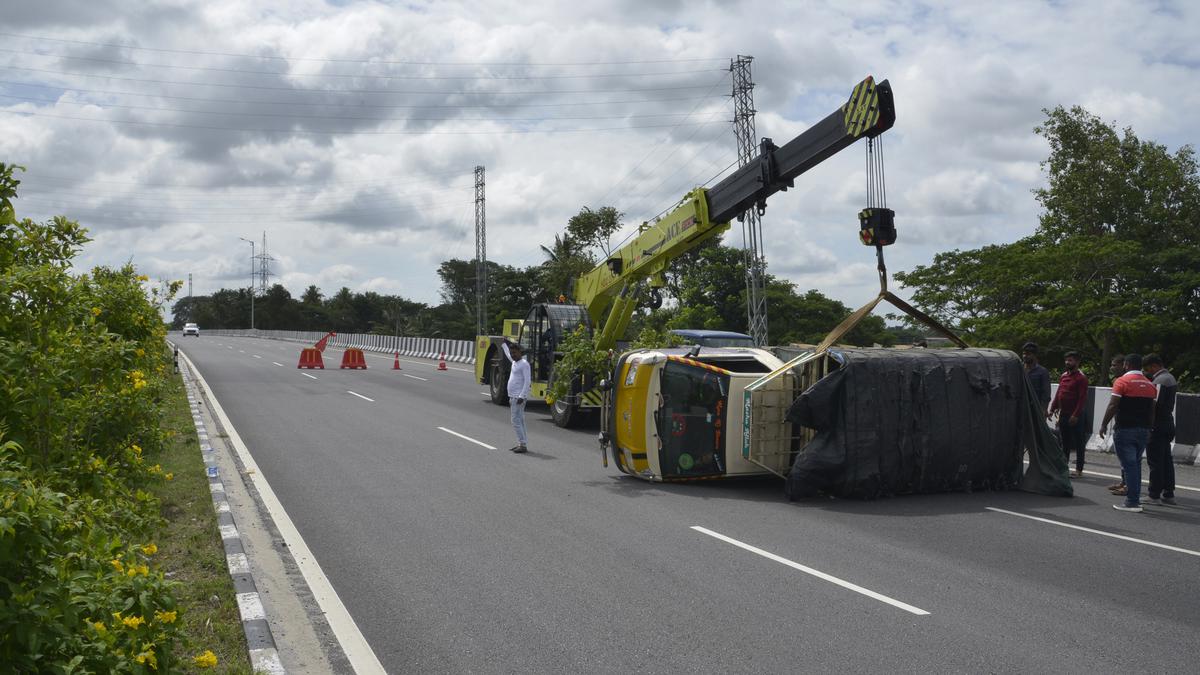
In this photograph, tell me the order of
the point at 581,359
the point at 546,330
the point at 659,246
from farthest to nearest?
the point at 546,330 → the point at 659,246 → the point at 581,359

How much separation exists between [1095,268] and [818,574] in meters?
25.0

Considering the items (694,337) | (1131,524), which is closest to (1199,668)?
(1131,524)

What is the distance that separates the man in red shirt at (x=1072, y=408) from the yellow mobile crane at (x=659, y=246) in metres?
3.69

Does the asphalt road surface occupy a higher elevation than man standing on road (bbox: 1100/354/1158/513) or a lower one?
lower

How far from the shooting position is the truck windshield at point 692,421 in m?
10.5

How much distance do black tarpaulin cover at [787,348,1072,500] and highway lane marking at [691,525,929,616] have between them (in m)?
1.92

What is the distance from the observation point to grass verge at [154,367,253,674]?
530cm

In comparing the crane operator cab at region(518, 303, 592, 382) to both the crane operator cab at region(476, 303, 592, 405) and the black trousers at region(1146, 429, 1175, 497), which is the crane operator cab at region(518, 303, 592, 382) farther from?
the black trousers at region(1146, 429, 1175, 497)

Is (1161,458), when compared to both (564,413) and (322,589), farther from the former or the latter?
(564,413)

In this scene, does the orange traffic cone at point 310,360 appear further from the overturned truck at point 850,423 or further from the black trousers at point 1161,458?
the black trousers at point 1161,458

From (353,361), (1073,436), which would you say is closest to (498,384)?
(1073,436)

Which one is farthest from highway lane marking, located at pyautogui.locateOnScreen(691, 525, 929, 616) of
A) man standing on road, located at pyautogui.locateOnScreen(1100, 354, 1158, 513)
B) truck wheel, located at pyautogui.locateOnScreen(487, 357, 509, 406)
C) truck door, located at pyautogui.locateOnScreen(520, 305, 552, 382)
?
truck wheel, located at pyautogui.locateOnScreen(487, 357, 509, 406)

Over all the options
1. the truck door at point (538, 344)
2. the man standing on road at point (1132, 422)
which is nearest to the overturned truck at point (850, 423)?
the man standing on road at point (1132, 422)

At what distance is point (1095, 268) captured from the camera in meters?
27.8
